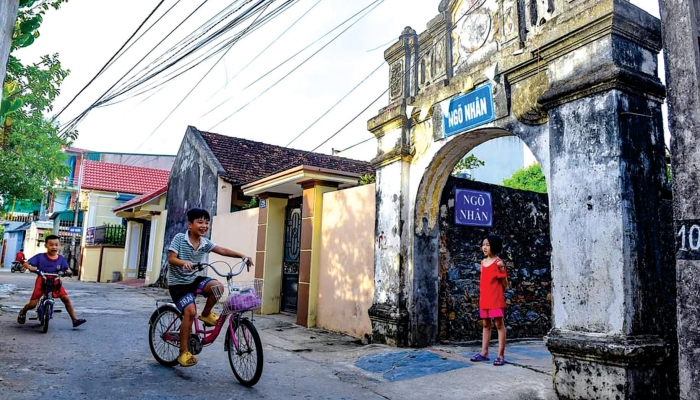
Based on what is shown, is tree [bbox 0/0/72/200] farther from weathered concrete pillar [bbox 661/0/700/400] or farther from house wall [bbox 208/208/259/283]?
weathered concrete pillar [bbox 661/0/700/400]

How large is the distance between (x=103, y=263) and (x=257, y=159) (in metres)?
10.6

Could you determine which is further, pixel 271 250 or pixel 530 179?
pixel 530 179

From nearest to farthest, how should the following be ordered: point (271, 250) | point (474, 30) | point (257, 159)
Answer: point (474, 30) → point (271, 250) → point (257, 159)

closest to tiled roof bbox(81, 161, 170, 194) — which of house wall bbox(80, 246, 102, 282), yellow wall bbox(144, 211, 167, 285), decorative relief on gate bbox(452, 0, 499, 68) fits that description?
house wall bbox(80, 246, 102, 282)

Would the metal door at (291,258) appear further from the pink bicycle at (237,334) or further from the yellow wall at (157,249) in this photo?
the yellow wall at (157,249)

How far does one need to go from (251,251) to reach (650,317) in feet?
26.5

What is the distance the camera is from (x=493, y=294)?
5395mm

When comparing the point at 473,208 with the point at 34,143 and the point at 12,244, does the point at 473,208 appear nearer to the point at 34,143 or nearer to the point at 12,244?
the point at 34,143

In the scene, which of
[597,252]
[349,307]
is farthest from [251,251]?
[597,252]

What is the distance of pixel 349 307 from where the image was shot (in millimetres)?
7578

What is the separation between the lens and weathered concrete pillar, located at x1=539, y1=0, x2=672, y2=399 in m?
3.80

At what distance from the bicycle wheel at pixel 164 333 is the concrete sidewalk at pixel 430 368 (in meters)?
1.70

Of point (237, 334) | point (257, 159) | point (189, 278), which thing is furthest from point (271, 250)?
point (257, 159)

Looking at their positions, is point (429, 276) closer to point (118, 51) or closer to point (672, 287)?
point (672, 287)
